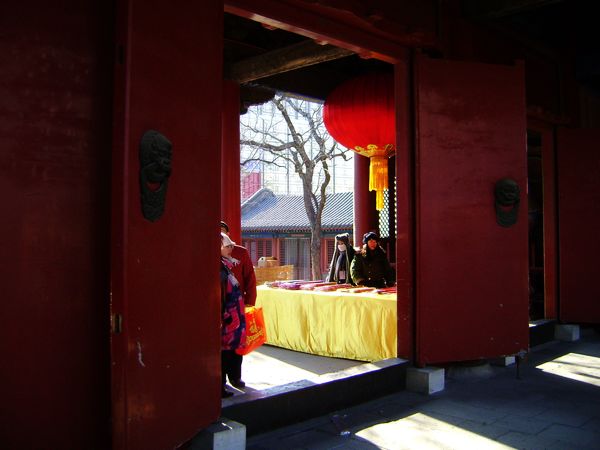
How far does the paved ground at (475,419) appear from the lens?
11.0 feet

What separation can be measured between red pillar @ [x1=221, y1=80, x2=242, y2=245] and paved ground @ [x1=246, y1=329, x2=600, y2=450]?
2.74m

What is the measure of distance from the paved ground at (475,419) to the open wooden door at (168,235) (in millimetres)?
798

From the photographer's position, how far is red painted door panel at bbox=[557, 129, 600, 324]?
6715 mm

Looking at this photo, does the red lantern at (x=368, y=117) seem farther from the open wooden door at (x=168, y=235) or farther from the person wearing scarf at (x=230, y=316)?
the open wooden door at (x=168, y=235)

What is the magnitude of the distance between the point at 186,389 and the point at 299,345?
3725 mm

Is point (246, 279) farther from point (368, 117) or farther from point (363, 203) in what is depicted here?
point (363, 203)

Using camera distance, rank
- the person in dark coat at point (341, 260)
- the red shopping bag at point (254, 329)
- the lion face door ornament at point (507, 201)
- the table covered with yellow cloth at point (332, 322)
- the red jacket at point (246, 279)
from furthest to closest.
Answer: the person in dark coat at point (341, 260)
the table covered with yellow cloth at point (332, 322)
the lion face door ornament at point (507, 201)
the red jacket at point (246, 279)
the red shopping bag at point (254, 329)

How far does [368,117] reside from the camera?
5668 mm

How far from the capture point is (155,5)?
2.66 metres

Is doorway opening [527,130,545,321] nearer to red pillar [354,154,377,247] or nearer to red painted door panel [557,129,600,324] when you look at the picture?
red painted door panel [557,129,600,324]

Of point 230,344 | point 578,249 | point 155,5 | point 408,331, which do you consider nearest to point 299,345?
point 408,331

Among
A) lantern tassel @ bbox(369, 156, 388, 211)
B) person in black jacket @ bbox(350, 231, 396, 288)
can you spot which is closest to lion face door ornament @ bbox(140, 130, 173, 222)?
lantern tassel @ bbox(369, 156, 388, 211)

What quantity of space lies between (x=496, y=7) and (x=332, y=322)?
11.5 feet

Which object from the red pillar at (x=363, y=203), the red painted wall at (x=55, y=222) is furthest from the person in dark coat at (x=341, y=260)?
the red painted wall at (x=55, y=222)
